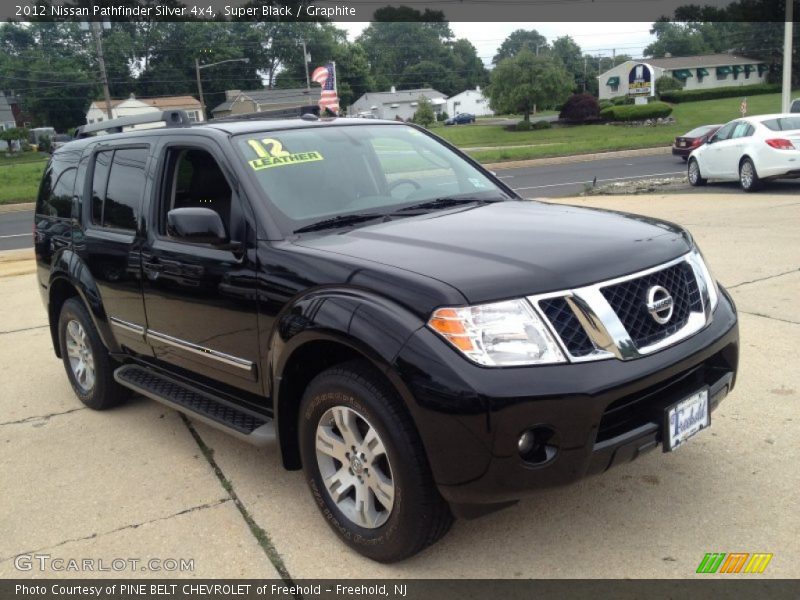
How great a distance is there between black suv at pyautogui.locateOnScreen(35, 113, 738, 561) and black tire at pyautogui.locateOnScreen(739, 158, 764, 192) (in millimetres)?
11428

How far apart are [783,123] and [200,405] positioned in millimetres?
13594

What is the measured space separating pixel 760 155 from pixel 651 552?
41.9ft

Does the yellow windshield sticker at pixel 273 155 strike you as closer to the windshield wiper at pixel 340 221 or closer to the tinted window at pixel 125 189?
the windshield wiper at pixel 340 221

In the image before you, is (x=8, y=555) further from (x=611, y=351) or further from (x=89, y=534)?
(x=611, y=351)

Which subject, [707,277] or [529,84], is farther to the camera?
[529,84]

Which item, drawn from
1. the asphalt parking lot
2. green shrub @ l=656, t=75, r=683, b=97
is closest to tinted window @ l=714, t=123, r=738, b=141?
the asphalt parking lot

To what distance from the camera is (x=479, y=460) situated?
266cm

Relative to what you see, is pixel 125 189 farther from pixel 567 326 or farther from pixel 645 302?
pixel 645 302

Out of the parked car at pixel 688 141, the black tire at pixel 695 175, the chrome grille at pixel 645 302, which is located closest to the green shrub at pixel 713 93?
the parked car at pixel 688 141

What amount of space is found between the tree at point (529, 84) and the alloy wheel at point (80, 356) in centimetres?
5047

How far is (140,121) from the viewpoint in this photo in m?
5.28

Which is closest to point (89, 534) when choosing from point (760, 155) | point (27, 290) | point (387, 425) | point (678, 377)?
point (387, 425)

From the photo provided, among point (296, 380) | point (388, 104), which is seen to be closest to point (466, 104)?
point (388, 104)

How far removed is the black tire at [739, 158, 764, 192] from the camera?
46.6ft
